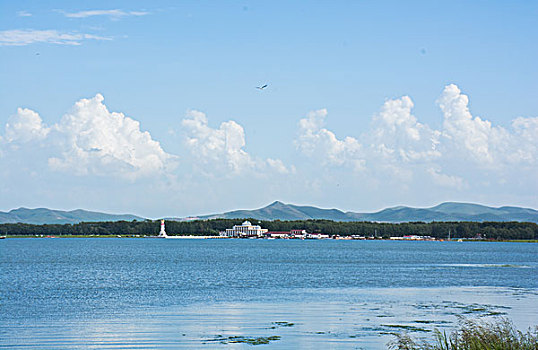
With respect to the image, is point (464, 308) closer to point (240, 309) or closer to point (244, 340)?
point (240, 309)

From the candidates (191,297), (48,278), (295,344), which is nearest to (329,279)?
(191,297)

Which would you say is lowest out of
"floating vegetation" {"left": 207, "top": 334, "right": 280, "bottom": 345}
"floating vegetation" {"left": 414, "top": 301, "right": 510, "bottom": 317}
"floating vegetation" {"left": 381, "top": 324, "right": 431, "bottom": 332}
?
"floating vegetation" {"left": 207, "top": 334, "right": 280, "bottom": 345}

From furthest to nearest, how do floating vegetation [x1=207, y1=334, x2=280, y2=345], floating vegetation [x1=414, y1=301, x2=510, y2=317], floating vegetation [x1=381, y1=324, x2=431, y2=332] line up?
floating vegetation [x1=414, y1=301, x2=510, y2=317], floating vegetation [x1=381, y1=324, x2=431, y2=332], floating vegetation [x1=207, y1=334, x2=280, y2=345]

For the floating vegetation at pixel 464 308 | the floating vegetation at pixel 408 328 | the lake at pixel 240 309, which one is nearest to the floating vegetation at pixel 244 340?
the lake at pixel 240 309

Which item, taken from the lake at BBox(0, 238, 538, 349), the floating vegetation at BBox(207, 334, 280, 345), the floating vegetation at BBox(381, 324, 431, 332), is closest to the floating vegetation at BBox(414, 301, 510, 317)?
the lake at BBox(0, 238, 538, 349)

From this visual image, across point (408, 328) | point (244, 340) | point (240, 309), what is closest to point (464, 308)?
point (408, 328)

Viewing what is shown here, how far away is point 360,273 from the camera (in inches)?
3118

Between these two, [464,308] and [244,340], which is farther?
[464,308]

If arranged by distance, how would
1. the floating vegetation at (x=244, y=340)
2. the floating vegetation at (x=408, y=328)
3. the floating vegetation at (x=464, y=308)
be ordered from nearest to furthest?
the floating vegetation at (x=244, y=340) < the floating vegetation at (x=408, y=328) < the floating vegetation at (x=464, y=308)

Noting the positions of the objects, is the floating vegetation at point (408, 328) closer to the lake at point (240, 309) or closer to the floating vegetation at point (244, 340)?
the lake at point (240, 309)

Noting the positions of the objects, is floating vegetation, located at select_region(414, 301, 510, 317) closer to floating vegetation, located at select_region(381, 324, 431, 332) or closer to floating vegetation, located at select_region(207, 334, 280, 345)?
floating vegetation, located at select_region(381, 324, 431, 332)

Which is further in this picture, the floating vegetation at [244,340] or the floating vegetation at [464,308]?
the floating vegetation at [464,308]

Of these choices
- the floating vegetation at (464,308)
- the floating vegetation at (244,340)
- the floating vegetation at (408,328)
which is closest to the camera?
the floating vegetation at (244,340)

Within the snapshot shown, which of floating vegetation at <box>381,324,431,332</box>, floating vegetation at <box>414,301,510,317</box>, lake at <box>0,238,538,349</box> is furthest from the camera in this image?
floating vegetation at <box>414,301,510,317</box>
